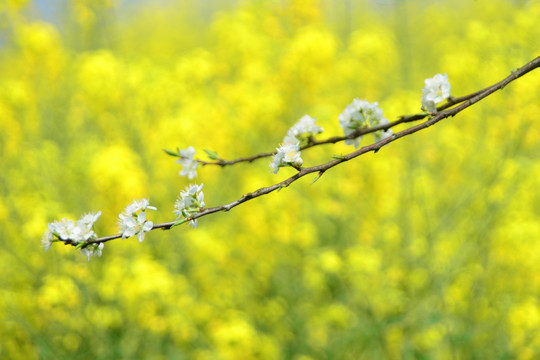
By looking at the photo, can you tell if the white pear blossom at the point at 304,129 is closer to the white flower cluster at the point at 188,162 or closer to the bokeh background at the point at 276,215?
the white flower cluster at the point at 188,162

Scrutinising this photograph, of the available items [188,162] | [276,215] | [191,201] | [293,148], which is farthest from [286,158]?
[276,215]

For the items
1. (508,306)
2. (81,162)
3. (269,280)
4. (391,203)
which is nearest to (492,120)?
(391,203)

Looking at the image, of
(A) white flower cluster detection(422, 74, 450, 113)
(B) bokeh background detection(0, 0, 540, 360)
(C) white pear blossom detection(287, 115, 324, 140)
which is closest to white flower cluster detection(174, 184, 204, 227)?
(C) white pear blossom detection(287, 115, 324, 140)

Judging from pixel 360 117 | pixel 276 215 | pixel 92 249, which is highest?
pixel 276 215

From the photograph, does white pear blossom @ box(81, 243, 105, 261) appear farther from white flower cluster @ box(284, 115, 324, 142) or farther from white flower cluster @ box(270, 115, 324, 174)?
white flower cluster @ box(284, 115, 324, 142)

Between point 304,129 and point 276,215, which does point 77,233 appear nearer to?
point 304,129

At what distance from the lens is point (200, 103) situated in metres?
5.42

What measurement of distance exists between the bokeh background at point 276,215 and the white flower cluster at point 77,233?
2464 millimetres

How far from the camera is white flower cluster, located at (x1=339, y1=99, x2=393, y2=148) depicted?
1.51 metres

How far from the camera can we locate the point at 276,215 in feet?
14.2

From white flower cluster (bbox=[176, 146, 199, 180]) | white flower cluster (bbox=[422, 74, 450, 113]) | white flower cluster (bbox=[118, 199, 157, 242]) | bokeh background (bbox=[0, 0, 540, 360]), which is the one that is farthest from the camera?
bokeh background (bbox=[0, 0, 540, 360])

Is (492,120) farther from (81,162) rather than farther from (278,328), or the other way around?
(81,162)

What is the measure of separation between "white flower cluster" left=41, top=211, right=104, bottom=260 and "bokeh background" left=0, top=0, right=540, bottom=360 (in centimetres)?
246

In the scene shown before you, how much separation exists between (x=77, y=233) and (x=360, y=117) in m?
0.85
